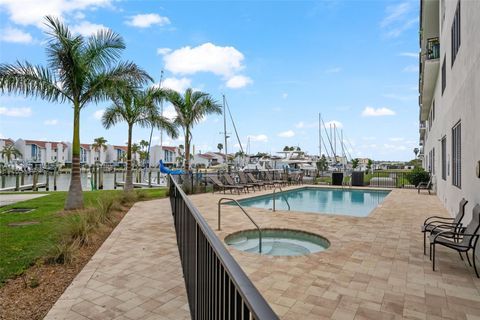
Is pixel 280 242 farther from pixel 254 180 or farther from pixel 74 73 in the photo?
pixel 254 180

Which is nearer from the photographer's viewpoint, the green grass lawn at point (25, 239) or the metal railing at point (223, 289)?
the metal railing at point (223, 289)

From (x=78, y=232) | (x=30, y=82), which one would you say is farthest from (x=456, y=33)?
(x=30, y=82)

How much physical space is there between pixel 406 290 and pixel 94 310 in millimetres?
3946

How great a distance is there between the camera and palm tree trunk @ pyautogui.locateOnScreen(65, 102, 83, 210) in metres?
9.80

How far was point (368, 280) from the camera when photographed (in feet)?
13.7

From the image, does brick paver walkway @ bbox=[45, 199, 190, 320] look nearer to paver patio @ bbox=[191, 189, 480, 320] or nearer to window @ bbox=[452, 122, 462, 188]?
paver patio @ bbox=[191, 189, 480, 320]

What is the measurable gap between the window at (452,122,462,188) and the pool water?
3.85 meters

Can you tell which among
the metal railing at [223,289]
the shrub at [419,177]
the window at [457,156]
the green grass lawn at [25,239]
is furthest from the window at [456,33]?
the shrub at [419,177]

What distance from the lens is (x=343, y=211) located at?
12148 millimetres

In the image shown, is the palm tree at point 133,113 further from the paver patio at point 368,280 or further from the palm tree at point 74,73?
the paver patio at point 368,280

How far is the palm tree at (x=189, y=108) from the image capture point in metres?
17.1

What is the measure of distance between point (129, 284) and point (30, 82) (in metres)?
8.75

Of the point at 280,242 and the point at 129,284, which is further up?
the point at 129,284

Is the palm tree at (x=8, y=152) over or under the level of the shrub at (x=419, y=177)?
over
